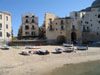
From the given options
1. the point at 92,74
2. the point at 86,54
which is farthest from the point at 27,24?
the point at 92,74

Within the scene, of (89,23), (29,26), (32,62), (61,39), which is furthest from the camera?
(29,26)

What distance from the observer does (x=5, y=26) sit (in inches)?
1868

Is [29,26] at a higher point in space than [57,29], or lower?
higher

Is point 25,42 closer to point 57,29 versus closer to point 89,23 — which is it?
point 57,29

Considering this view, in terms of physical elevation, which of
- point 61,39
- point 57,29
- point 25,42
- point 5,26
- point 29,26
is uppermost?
point 29,26

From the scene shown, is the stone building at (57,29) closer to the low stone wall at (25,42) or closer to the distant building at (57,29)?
the distant building at (57,29)

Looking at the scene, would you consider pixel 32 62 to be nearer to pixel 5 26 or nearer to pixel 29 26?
pixel 5 26

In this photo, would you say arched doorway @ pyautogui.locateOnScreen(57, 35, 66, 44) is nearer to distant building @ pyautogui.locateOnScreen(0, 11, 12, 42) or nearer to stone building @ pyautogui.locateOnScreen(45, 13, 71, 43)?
stone building @ pyautogui.locateOnScreen(45, 13, 71, 43)

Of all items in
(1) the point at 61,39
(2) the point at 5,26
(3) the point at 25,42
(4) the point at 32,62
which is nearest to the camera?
(4) the point at 32,62

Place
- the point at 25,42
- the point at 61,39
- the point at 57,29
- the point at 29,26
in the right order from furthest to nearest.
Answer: the point at 29,26 < the point at 61,39 < the point at 57,29 < the point at 25,42

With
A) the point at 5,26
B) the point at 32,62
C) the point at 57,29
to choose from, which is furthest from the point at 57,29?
the point at 32,62

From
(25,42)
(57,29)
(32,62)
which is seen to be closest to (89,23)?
(57,29)

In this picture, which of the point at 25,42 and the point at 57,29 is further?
the point at 57,29

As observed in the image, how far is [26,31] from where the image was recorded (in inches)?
2279
